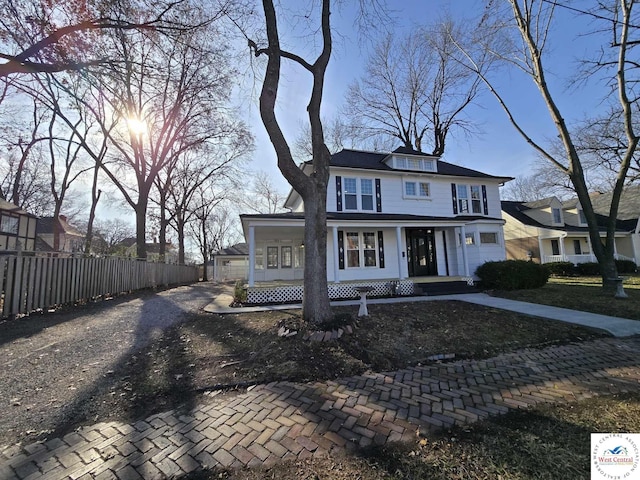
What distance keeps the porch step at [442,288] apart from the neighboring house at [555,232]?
12658 millimetres

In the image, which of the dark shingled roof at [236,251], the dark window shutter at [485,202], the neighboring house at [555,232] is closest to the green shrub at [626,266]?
the neighboring house at [555,232]

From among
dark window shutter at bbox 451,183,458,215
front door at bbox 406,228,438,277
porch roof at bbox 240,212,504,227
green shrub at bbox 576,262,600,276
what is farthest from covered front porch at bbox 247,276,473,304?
green shrub at bbox 576,262,600,276

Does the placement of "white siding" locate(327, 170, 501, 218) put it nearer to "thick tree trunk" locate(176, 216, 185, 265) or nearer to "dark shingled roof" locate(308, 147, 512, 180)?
"dark shingled roof" locate(308, 147, 512, 180)

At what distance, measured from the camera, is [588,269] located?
19.4 meters

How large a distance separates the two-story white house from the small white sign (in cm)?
958

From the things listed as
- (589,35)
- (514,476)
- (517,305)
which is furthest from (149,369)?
(589,35)

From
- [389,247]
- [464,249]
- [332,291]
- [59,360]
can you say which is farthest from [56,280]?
[464,249]

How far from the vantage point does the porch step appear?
12078 mm

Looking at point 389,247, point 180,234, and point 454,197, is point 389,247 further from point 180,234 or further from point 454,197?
point 180,234

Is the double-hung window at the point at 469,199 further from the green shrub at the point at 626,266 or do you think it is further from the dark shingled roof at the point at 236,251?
the dark shingled roof at the point at 236,251

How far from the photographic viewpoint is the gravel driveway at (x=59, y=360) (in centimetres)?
309

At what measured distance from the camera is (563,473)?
204 centimetres

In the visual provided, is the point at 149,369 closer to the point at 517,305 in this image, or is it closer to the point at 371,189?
the point at 517,305

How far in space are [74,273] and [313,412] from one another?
1001 centimetres
